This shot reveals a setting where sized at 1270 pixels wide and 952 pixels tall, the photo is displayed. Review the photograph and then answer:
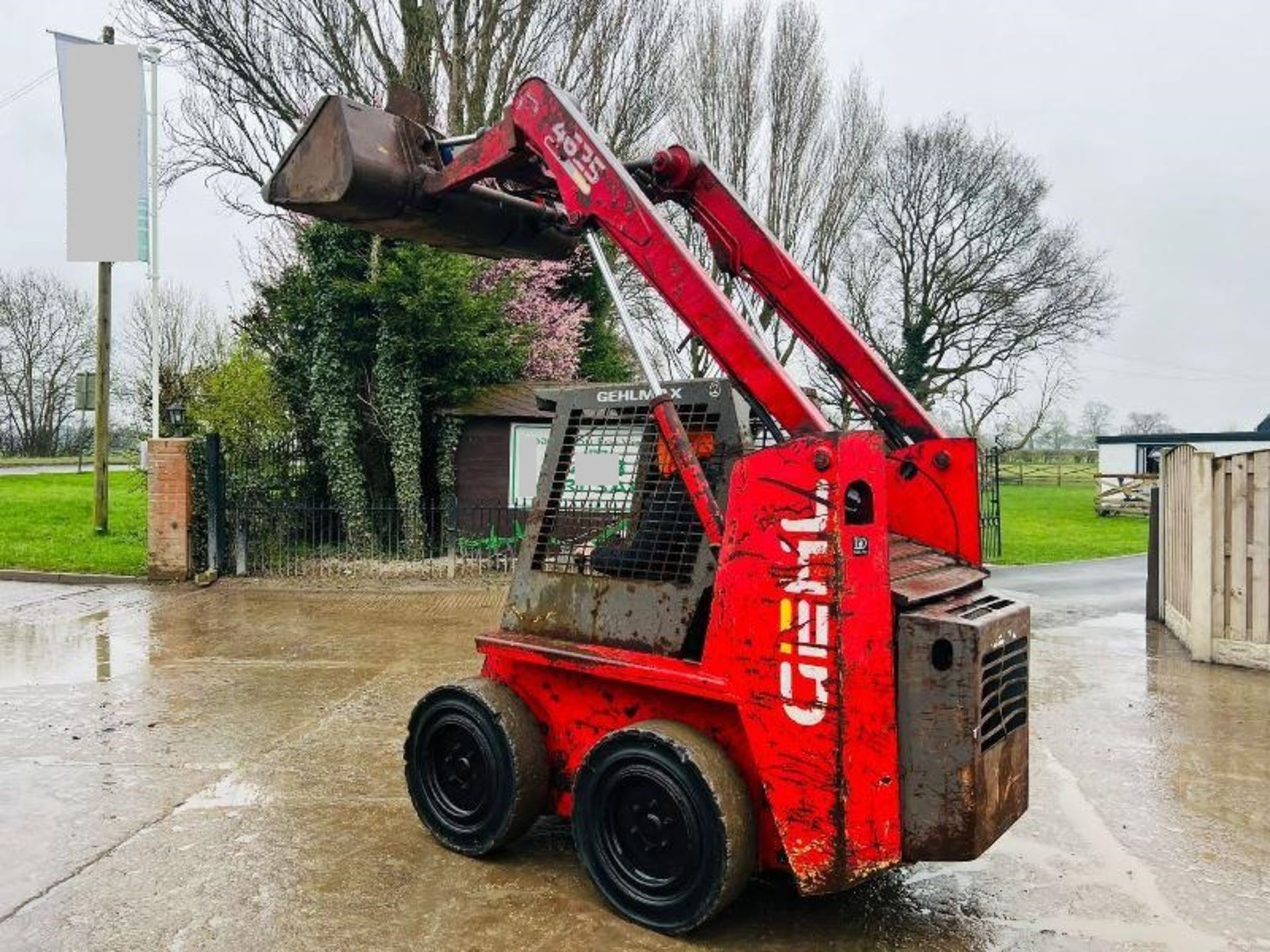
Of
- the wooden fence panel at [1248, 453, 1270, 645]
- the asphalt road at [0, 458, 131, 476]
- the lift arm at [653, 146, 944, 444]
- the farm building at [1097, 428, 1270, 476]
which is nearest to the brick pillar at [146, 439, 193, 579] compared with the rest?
the lift arm at [653, 146, 944, 444]

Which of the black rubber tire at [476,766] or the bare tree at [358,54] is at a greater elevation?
the bare tree at [358,54]

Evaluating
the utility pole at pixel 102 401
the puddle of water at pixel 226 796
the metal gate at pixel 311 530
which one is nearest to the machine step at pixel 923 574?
the puddle of water at pixel 226 796

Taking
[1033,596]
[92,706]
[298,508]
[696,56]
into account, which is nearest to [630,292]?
[696,56]

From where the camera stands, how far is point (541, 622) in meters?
4.13

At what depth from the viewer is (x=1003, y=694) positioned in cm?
338

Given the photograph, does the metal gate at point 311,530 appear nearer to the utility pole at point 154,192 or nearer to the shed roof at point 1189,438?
the utility pole at point 154,192

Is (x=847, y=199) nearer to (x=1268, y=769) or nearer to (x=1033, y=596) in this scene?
(x=1033, y=596)

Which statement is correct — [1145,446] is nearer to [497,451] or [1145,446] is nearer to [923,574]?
[497,451]

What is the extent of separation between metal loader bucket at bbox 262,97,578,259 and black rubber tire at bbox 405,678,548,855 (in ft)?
7.09

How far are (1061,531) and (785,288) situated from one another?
69.3 feet

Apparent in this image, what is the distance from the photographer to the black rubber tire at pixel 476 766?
397 cm

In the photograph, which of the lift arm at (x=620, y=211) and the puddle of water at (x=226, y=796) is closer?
the lift arm at (x=620, y=211)

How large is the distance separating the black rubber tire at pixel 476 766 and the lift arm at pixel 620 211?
68.3 inches

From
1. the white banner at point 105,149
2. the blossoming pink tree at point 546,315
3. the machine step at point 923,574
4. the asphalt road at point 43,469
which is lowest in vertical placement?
the machine step at point 923,574
